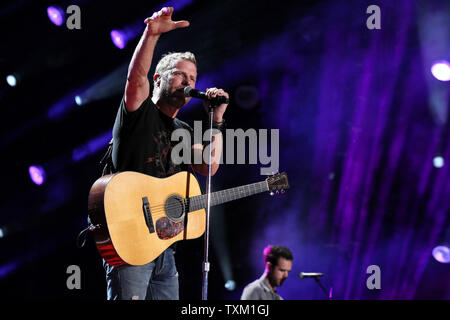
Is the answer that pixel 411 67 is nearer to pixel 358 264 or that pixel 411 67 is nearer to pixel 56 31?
pixel 358 264

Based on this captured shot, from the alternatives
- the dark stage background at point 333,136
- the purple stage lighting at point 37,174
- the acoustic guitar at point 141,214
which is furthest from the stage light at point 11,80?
the acoustic guitar at point 141,214

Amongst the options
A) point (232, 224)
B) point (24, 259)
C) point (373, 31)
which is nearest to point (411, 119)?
point (373, 31)

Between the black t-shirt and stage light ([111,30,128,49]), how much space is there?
2.42 metres

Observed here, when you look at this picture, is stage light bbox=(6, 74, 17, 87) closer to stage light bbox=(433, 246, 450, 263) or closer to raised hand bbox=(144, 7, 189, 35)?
raised hand bbox=(144, 7, 189, 35)

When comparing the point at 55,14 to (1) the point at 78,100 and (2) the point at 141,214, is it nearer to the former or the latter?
(1) the point at 78,100

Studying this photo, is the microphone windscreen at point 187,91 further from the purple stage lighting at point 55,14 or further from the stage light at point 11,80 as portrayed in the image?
the stage light at point 11,80

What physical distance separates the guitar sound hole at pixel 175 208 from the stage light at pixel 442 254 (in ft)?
13.6

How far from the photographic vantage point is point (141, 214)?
2.32 meters

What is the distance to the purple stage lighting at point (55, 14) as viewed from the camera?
14.5ft

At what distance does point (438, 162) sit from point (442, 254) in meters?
1.14

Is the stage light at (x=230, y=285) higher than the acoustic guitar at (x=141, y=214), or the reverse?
the acoustic guitar at (x=141, y=214)

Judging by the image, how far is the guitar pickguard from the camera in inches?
94.5

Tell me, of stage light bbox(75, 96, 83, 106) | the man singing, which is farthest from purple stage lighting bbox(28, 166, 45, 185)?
the man singing

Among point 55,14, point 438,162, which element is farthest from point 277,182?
point 438,162
